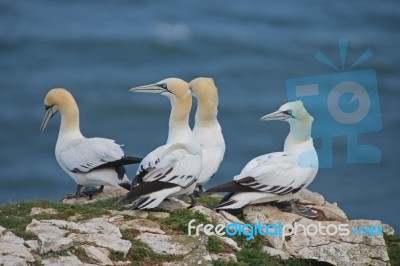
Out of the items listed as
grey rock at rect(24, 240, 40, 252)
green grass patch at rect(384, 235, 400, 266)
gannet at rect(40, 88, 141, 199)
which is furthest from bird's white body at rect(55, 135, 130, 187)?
green grass patch at rect(384, 235, 400, 266)

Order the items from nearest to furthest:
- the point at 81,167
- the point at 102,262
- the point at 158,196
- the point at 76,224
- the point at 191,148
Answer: the point at 102,262 → the point at 76,224 → the point at 158,196 → the point at 191,148 → the point at 81,167

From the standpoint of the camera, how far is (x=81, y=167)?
535 inches

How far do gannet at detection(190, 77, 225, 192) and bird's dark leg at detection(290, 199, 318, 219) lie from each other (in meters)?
1.29

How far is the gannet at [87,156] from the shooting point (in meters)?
13.4

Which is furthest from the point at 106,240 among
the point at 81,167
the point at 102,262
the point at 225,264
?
the point at 81,167

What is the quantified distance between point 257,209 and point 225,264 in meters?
2.12

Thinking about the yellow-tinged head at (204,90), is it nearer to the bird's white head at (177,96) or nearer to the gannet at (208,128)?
the gannet at (208,128)

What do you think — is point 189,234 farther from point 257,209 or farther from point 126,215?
point 257,209

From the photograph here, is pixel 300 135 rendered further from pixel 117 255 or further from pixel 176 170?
pixel 117 255

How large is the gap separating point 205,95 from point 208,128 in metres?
0.48

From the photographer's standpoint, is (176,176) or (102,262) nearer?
(102,262)

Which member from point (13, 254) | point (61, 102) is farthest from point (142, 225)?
point (61, 102)

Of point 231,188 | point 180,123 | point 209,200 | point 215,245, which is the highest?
point 180,123

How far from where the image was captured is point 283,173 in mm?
12328
